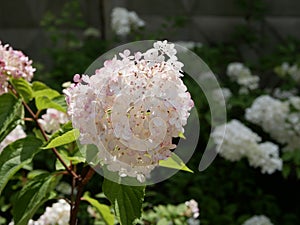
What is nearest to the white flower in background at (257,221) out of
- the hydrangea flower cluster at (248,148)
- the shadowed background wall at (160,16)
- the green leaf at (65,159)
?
the hydrangea flower cluster at (248,148)

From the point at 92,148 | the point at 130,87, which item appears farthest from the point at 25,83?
the point at 130,87

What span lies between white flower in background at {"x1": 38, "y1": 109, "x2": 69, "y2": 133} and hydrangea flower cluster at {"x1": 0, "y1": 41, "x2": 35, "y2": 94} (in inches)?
5.7

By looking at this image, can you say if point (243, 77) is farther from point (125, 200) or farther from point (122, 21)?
point (125, 200)

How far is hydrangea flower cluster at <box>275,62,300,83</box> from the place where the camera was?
2.56 m

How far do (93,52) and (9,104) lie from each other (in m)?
1.86

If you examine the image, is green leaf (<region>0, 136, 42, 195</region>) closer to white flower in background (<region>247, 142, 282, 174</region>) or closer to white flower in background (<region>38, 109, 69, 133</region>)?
white flower in background (<region>38, 109, 69, 133</region>)

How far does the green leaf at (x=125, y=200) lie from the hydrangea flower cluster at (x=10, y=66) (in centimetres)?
26

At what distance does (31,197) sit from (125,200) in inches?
7.9

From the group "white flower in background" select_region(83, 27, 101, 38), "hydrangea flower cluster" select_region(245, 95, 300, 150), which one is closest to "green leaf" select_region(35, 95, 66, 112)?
"hydrangea flower cluster" select_region(245, 95, 300, 150)

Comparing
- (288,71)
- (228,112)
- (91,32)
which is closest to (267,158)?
(228,112)

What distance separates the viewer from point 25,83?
98cm

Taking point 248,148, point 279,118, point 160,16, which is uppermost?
point 160,16

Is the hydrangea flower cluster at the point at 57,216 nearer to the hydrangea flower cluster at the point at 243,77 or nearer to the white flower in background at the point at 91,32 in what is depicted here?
the hydrangea flower cluster at the point at 243,77

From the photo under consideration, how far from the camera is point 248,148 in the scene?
200 cm
